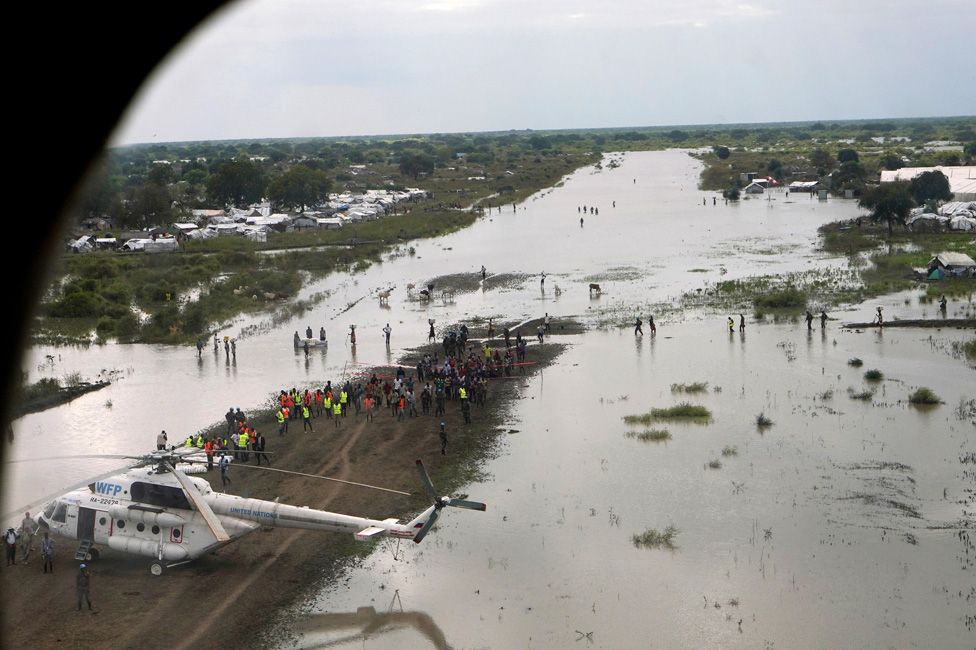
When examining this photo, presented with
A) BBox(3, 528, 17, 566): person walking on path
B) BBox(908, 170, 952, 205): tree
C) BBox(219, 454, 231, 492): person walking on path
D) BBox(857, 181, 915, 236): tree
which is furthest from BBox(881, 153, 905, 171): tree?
BBox(3, 528, 17, 566): person walking on path

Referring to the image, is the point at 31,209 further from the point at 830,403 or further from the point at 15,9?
the point at 830,403

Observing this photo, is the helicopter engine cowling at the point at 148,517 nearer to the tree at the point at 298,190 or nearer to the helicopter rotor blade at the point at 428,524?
the helicopter rotor blade at the point at 428,524

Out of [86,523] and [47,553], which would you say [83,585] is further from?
[47,553]

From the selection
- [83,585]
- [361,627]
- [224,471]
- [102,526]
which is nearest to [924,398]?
[361,627]

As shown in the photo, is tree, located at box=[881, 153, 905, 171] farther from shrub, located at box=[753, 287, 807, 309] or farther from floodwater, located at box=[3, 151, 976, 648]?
floodwater, located at box=[3, 151, 976, 648]

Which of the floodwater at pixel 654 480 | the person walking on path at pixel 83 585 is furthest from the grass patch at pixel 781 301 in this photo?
the person walking on path at pixel 83 585
